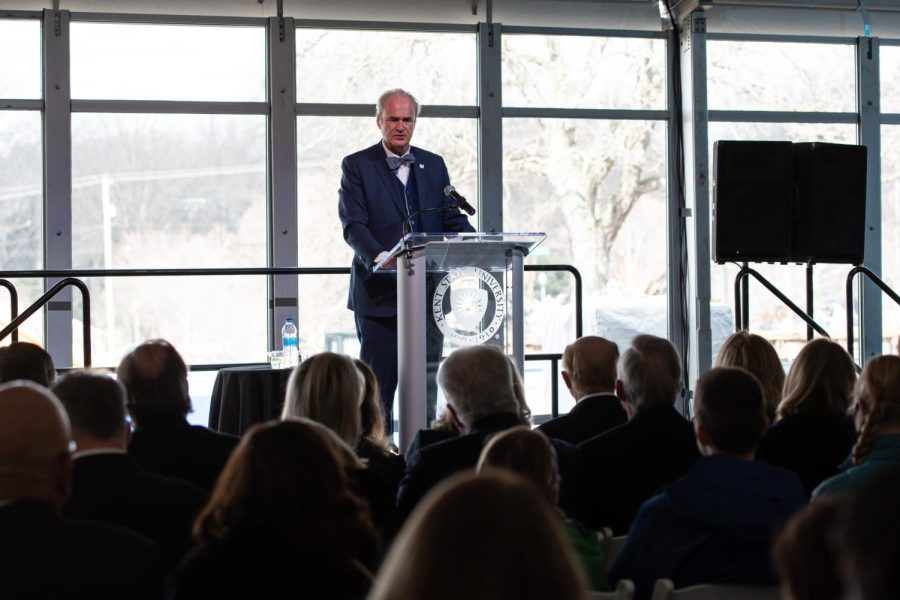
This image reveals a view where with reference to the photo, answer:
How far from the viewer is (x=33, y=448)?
178 cm

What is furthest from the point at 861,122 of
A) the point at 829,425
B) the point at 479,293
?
the point at 829,425

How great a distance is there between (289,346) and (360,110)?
206cm

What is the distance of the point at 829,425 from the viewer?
3250 millimetres

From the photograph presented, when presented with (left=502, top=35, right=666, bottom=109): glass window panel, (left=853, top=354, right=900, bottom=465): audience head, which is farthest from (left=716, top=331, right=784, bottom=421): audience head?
(left=502, top=35, right=666, bottom=109): glass window panel

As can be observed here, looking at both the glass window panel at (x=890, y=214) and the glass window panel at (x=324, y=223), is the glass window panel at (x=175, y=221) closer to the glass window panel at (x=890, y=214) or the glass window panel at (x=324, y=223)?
the glass window panel at (x=324, y=223)

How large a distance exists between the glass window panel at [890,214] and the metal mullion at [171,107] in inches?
197

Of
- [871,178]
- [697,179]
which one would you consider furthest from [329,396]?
[871,178]

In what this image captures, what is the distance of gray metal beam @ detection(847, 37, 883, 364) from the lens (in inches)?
340

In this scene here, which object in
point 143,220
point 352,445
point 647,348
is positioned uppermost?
point 143,220

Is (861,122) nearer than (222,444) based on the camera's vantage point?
No

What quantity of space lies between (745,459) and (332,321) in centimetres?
560

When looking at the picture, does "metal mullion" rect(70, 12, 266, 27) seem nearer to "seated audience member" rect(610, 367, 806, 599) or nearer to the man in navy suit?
the man in navy suit

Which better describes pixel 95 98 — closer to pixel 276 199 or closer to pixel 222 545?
pixel 276 199

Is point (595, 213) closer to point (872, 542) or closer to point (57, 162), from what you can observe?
point (57, 162)
